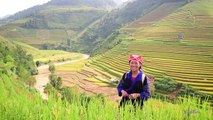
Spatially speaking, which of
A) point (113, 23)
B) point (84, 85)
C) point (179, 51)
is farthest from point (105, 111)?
point (113, 23)

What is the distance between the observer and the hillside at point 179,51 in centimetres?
4841

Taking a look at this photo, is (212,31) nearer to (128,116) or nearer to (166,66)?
(166,66)

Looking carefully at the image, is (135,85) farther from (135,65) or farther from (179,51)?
(179,51)

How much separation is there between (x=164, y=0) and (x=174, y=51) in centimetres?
8888

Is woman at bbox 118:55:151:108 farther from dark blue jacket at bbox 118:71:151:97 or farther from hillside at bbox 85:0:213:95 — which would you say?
hillside at bbox 85:0:213:95

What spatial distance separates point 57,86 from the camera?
50812 mm

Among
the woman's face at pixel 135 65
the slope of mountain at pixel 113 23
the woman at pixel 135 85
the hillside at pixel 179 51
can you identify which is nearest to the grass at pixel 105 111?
the woman at pixel 135 85

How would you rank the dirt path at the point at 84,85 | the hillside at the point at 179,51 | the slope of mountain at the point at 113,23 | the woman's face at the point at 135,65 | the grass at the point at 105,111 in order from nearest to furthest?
the grass at the point at 105,111 < the woman's face at the point at 135,65 < the dirt path at the point at 84,85 < the hillside at the point at 179,51 < the slope of mountain at the point at 113,23

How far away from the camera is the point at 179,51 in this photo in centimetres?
6284

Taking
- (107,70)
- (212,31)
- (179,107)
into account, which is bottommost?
(107,70)

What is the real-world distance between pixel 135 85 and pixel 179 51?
195ft

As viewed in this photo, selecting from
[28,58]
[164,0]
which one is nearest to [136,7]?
[164,0]

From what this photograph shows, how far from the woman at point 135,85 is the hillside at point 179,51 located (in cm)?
3604

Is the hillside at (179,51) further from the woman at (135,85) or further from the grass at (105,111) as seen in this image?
the grass at (105,111)
